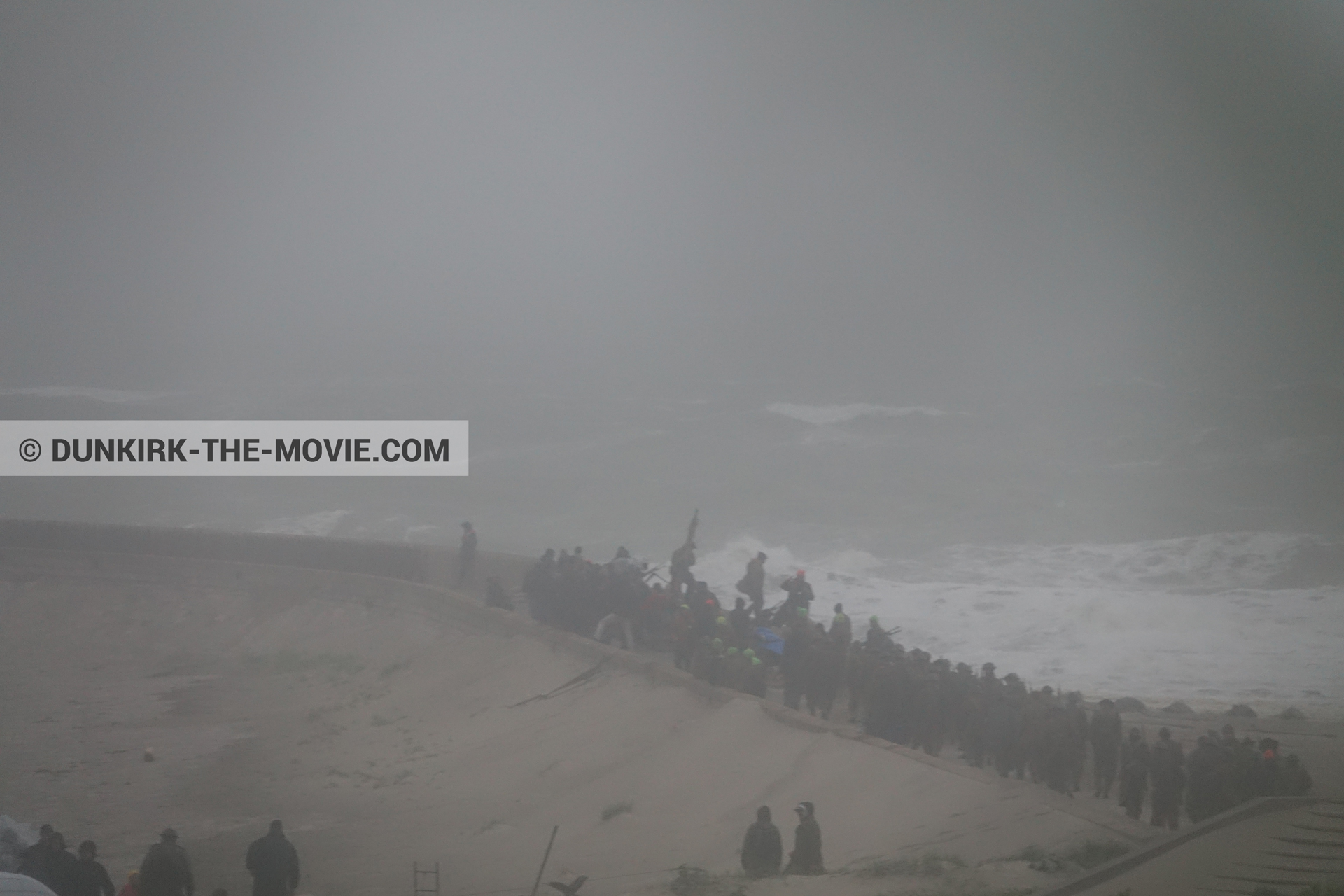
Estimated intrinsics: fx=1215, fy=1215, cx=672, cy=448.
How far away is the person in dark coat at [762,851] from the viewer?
870 centimetres

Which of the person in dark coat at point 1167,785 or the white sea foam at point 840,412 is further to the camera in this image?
the white sea foam at point 840,412

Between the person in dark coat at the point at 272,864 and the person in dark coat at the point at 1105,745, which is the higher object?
the person in dark coat at the point at 1105,745

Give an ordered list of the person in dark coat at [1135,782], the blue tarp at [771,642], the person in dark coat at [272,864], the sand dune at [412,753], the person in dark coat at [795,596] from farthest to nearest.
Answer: the person in dark coat at [795,596] → the blue tarp at [771,642] → the sand dune at [412,753] → the person in dark coat at [1135,782] → the person in dark coat at [272,864]

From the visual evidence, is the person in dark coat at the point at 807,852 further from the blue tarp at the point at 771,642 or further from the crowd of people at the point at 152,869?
the blue tarp at the point at 771,642

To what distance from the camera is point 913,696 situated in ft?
39.6

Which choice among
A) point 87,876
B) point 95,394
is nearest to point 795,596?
point 87,876

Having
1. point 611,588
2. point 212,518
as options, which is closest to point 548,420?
point 212,518

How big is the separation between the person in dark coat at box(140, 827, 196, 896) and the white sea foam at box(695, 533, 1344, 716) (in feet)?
48.3

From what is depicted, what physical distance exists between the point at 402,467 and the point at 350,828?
3888 centimetres

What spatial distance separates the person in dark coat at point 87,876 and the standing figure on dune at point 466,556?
1219 centimetres

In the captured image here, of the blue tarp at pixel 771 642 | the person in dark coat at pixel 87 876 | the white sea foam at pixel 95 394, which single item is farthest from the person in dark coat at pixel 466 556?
the white sea foam at pixel 95 394

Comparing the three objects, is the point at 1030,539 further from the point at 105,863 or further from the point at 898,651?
the point at 105,863

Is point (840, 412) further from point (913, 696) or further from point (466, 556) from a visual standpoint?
point (913, 696)

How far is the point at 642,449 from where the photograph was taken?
2186 inches
